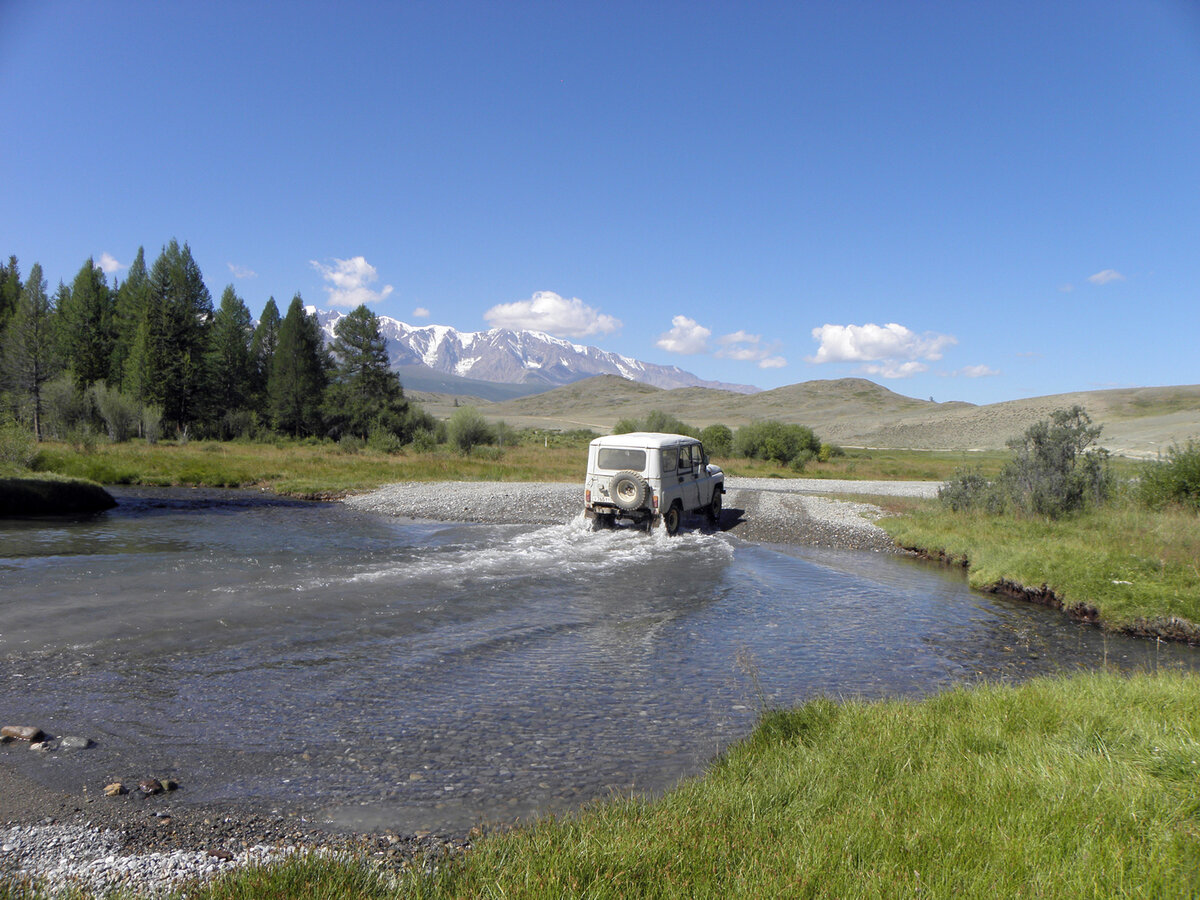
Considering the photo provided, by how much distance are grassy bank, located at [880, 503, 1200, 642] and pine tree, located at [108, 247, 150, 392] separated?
2410 inches

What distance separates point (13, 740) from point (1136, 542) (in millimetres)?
18597

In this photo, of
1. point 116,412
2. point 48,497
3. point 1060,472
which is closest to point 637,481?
point 1060,472

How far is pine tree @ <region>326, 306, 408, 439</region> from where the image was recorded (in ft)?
196

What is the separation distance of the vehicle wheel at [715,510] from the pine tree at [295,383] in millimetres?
49796

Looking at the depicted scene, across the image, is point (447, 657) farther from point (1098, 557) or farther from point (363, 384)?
point (363, 384)

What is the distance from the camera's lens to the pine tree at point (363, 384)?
196ft

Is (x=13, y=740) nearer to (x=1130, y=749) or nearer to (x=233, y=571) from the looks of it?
(x=233, y=571)

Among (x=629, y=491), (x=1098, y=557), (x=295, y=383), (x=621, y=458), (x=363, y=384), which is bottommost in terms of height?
(x=1098, y=557)

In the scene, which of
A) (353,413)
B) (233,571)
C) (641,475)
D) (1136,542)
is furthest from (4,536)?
(353,413)

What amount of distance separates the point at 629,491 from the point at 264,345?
2605 inches

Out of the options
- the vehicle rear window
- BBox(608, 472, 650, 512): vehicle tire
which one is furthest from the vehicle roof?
BBox(608, 472, 650, 512): vehicle tire

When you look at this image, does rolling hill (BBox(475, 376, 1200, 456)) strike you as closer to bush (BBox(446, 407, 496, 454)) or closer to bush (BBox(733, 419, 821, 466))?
bush (BBox(733, 419, 821, 466))

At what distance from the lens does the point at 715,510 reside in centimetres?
2238

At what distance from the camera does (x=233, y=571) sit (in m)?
13.3
